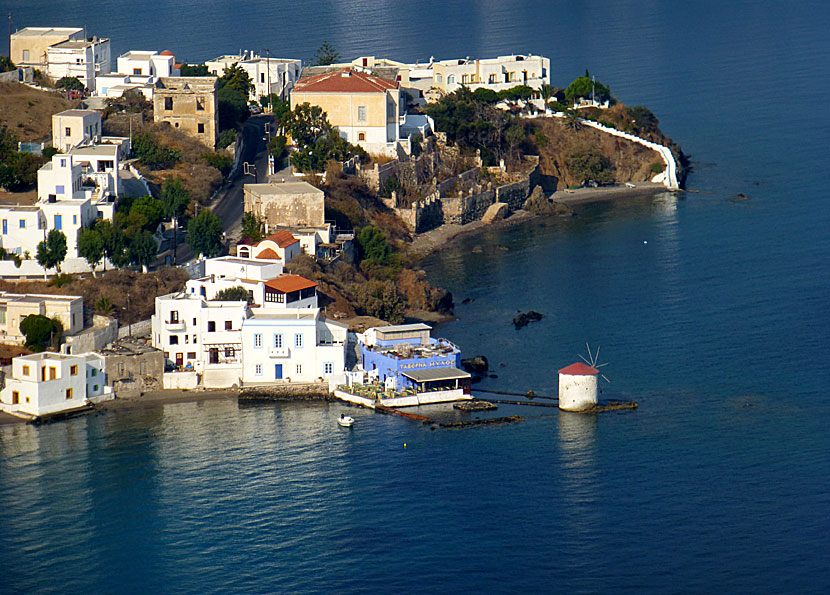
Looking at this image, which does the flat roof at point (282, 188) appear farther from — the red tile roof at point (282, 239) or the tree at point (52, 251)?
the tree at point (52, 251)

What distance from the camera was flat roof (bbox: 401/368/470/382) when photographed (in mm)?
77125

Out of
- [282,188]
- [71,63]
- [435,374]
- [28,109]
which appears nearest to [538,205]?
[282,188]

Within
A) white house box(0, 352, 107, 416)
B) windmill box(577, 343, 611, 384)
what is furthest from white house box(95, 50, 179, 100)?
windmill box(577, 343, 611, 384)

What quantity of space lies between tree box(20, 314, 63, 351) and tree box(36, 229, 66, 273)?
659 cm

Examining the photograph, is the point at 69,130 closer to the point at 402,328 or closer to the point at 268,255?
the point at 268,255

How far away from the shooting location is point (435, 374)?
255ft

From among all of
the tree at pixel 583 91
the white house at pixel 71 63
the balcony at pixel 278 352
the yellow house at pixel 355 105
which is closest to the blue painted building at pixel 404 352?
the balcony at pixel 278 352

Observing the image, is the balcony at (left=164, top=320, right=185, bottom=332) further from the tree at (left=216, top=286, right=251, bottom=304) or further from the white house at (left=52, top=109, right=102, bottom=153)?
the white house at (left=52, top=109, right=102, bottom=153)

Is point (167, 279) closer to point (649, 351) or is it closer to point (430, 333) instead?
point (430, 333)

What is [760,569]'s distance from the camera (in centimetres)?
6038

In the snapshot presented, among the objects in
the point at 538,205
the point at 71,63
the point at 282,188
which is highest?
the point at 71,63

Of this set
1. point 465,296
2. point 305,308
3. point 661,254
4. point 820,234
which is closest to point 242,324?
point 305,308

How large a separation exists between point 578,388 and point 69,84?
191 feet

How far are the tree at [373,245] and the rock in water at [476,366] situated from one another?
17348 mm
